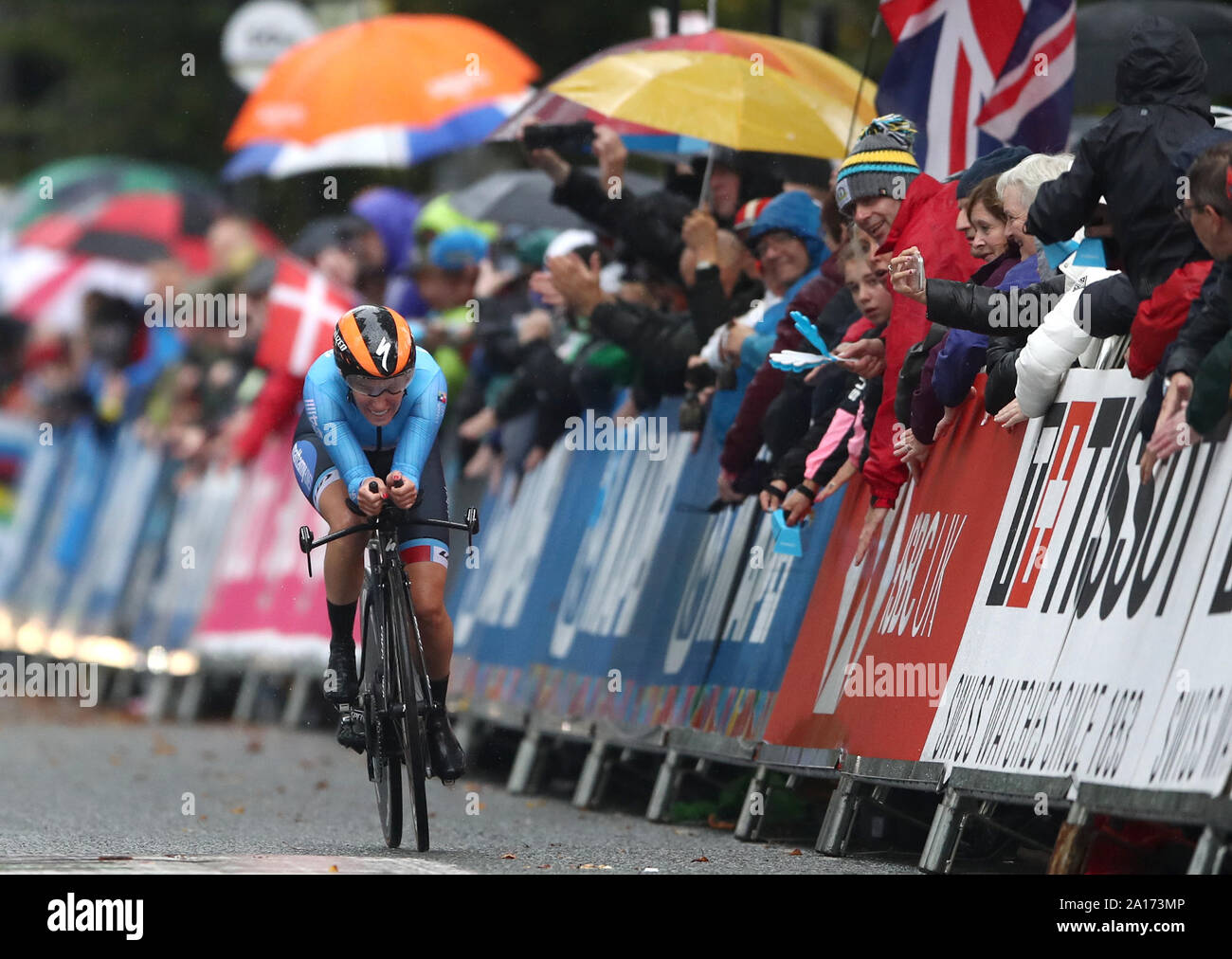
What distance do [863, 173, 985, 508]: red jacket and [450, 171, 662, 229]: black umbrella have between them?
6.05 meters

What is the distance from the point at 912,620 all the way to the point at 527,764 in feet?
16.2

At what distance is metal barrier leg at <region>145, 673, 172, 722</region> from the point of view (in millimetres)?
21359

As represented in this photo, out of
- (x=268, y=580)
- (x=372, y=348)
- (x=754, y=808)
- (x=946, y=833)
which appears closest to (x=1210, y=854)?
(x=946, y=833)

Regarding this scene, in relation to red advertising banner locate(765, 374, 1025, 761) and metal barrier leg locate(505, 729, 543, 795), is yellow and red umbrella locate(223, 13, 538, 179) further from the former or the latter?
red advertising banner locate(765, 374, 1025, 761)

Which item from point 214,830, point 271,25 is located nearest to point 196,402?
point 271,25

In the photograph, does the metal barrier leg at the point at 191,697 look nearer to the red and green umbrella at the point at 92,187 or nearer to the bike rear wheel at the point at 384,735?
the red and green umbrella at the point at 92,187

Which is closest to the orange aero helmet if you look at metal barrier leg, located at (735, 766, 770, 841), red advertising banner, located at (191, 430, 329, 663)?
metal barrier leg, located at (735, 766, 770, 841)

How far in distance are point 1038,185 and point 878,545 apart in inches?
72.4

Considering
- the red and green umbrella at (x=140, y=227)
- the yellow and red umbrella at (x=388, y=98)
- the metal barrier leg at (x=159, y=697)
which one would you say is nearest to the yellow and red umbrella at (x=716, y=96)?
the yellow and red umbrella at (x=388, y=98)

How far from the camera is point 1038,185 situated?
8.70 metres

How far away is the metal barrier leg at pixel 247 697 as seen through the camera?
20219mm

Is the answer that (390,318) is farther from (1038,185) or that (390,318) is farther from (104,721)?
(104,721)

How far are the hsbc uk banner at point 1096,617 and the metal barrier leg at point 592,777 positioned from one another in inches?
158
